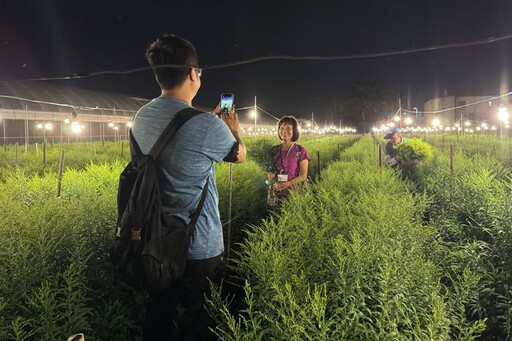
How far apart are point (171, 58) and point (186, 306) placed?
118cm

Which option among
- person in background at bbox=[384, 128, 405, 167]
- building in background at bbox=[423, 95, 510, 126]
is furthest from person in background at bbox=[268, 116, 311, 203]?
building in background at bbox=[423, 95, 510, 126]

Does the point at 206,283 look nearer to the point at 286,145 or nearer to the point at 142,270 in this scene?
the point at 142,270

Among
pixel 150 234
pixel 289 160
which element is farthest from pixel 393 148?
pixel 150 234

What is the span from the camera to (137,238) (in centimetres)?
165

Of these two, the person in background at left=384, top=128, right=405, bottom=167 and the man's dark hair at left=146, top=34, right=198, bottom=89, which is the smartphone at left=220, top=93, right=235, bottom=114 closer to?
the man's dark hair at left=146, top=34, right=198, bottom=89

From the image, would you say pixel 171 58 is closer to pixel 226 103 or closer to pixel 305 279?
pixel 226 103

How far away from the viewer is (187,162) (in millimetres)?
1766

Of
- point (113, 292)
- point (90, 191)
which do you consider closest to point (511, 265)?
point (113, 292)

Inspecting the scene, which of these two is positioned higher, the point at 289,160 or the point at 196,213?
the point at 289,160

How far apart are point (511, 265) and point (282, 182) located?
225 centimetres

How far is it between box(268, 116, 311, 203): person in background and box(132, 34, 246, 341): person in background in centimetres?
241

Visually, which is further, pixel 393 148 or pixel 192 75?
pixel 393 148

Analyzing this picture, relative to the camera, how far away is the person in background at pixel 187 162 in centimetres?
176

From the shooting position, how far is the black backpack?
5.37 ft
